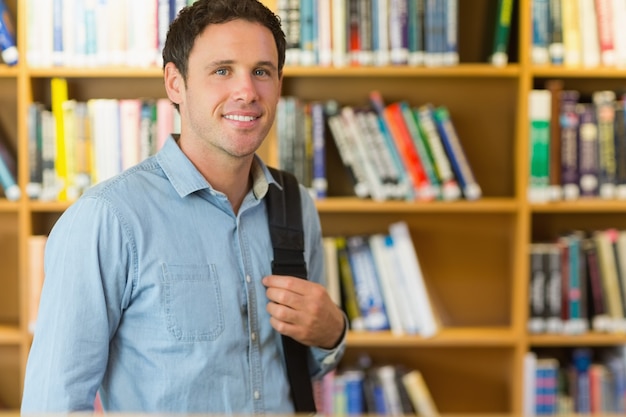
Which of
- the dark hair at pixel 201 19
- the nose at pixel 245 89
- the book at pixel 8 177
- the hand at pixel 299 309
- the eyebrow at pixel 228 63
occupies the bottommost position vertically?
the hand at pixel 299 309

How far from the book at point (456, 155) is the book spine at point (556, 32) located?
0.38m

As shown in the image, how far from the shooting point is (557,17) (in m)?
2.78

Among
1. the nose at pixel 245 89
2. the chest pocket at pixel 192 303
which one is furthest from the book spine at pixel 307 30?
the chest pocket at pixel 192 303

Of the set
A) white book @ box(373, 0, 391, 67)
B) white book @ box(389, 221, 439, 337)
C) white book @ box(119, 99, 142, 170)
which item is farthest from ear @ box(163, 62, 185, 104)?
white book @ box(389, 221, 439, 337)

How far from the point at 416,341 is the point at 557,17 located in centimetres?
111

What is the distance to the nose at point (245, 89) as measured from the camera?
1532 mm

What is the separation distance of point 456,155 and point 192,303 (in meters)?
1.54

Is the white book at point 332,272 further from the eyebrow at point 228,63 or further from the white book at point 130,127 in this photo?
the eyebrow at point 228,63

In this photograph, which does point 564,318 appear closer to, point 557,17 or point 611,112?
point 611,112

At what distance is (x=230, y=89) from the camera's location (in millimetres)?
1546

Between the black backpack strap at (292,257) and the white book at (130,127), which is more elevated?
the white book at (130,127)

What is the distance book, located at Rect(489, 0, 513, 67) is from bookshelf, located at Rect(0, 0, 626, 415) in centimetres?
3

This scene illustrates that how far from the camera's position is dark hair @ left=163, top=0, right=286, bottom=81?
1.57m

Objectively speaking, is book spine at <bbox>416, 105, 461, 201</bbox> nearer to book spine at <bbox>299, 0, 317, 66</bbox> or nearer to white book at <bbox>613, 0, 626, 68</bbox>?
book spine at <bbox>299, 0, 317, 66</bbox>
